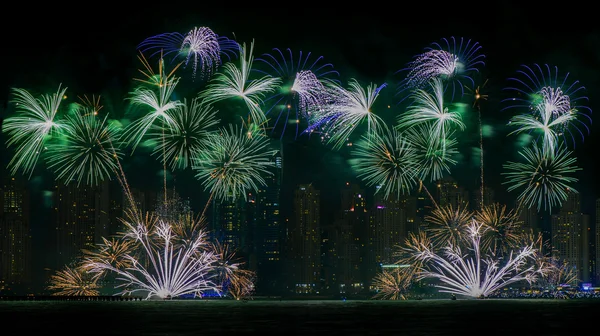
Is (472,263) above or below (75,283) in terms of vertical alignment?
above

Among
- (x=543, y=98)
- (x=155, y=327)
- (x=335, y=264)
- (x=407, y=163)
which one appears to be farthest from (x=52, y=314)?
(x=335, y=264)

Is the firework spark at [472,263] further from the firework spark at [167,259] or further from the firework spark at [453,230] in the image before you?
the firework spark at [167,259]

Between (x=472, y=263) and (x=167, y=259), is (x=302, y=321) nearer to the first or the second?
(x=167, y=259)

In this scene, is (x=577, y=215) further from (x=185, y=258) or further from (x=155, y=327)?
(x=155, y=327)

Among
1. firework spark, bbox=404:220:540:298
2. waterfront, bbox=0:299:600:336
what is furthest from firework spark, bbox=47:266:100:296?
firework spark, bbox=404:220:540:298

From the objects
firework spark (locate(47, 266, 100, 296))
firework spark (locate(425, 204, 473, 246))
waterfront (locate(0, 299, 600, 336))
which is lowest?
waterfront (locate(0, 299, 600, 336))

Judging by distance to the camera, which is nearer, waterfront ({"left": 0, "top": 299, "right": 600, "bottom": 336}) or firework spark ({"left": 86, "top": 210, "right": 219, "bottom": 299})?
waterfront ({"left": 0, "top": 299, "right": 600, "bottom": 336})

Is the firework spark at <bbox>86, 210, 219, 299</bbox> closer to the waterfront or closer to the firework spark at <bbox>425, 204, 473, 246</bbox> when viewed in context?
the waterfront

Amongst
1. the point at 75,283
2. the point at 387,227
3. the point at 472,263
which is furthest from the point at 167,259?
the point at 387,227

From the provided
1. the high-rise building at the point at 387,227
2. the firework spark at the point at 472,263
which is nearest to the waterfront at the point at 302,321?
the firework spark at the point at 472,263

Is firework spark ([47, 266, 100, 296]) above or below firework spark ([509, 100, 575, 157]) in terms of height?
below

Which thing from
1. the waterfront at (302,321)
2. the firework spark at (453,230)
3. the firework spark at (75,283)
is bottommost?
the waterfront at (302,321)
